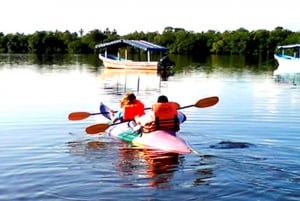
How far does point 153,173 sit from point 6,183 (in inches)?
114

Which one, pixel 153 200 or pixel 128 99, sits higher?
pixel 128 99

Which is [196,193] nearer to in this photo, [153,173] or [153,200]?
[153,200]

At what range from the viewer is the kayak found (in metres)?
14.3

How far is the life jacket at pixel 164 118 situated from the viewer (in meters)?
14.9

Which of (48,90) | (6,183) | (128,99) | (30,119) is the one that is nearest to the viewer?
(6,183)

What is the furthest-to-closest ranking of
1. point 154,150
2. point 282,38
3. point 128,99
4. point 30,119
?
point 282,38
point 30,119
point 128,99
point 154,150

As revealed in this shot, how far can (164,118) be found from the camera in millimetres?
14969

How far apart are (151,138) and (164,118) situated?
1.98ft

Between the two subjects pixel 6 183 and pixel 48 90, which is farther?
pixel 48 90

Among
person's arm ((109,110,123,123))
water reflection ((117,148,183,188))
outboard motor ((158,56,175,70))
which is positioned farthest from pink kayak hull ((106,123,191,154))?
outboard motor ((158,56,175,70))

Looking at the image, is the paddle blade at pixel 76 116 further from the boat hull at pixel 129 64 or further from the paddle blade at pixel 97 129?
the boat hull at pixel 129 64

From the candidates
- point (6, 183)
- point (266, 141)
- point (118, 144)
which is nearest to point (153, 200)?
point (6, 183)

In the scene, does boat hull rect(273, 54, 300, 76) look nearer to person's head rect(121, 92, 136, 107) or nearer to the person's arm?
the person's arm

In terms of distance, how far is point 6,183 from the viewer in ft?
37.2
